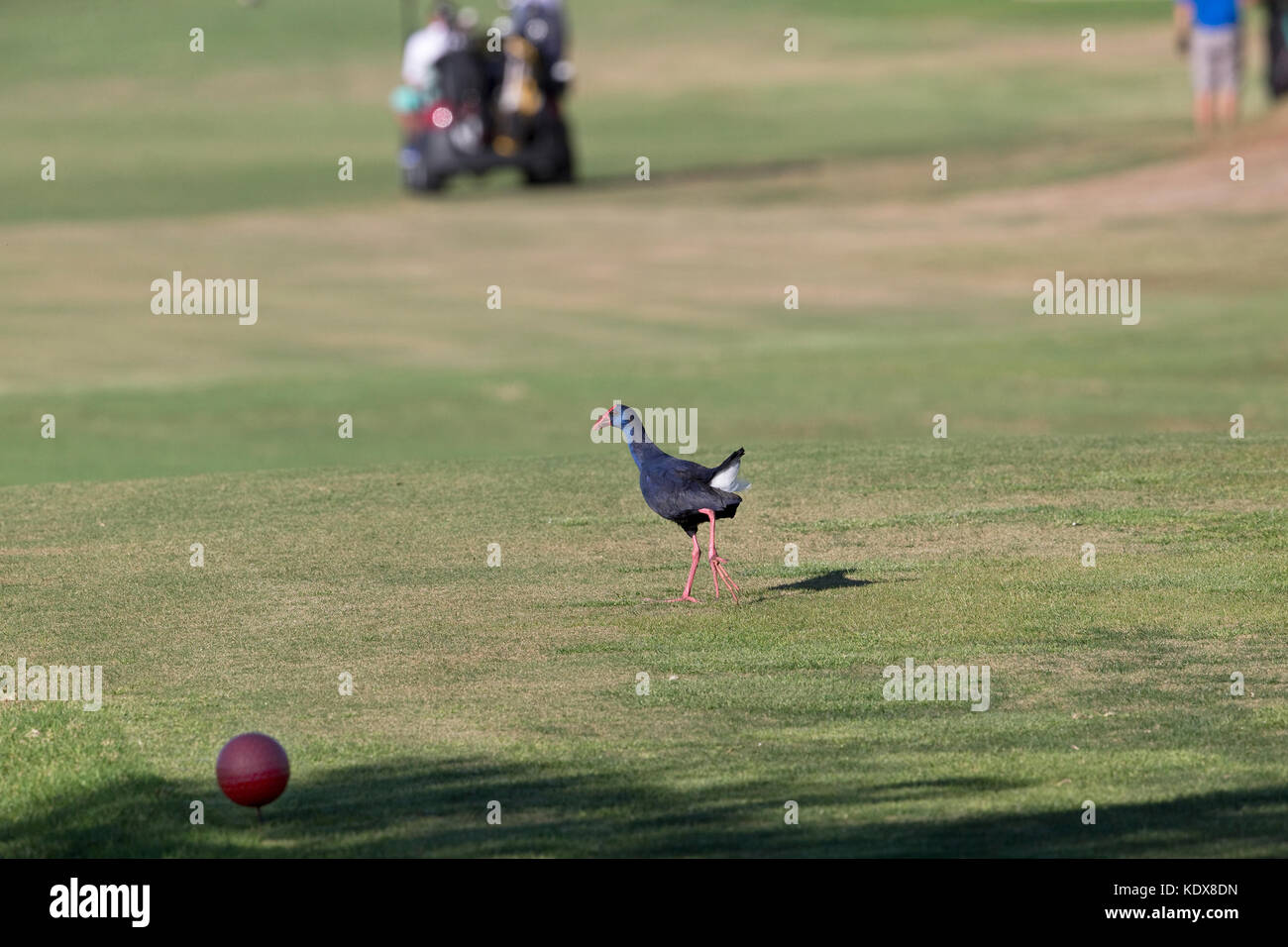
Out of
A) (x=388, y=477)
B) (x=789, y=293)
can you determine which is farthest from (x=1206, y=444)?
(x=789, y=293)

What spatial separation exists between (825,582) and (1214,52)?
29.2m

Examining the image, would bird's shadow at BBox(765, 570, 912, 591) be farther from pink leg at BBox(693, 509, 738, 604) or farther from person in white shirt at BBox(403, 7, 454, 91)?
person in white shirt at BBox(403, 7, 454, 91)

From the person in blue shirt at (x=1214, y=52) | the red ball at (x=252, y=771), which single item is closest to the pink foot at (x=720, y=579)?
the red ball at (x=252, y=771)

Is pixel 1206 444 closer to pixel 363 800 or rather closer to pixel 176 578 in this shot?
pixel 176 578

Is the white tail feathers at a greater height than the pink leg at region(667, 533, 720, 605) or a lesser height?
greater

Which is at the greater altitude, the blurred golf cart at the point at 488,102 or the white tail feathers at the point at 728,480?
the blurred golf cart at the point at 488,102

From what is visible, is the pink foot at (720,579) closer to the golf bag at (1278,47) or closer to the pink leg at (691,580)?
the pink leg at (691,580)

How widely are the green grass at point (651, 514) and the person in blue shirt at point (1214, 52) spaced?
1003 millimetres

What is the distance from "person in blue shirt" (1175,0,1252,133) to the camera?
37.5 meters

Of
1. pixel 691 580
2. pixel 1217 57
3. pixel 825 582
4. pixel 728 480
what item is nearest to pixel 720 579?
pixel 825 582

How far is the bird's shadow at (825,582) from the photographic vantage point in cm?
1186

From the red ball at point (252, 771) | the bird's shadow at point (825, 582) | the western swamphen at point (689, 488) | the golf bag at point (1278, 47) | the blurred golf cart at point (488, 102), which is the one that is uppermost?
the golf bag at point (1278, 47)

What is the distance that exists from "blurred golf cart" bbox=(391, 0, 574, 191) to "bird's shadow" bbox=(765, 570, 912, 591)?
2796cm

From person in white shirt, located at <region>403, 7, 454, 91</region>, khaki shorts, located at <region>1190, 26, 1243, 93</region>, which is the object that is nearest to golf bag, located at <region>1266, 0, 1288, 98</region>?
khaki shorts, located at <region>1190, 26, 1243, 93</region>
